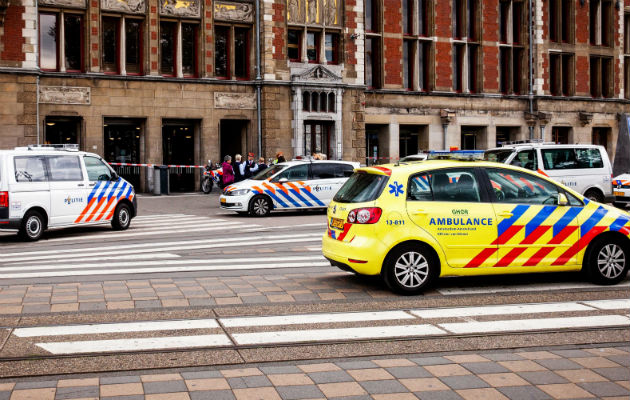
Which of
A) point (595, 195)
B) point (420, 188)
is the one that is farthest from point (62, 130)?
point (420, 188)

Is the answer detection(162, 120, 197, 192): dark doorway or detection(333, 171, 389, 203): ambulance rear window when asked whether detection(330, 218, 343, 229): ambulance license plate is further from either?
detection(162, 120, 197, 192): dark doorway

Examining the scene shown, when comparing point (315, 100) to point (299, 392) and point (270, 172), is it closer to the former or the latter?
point (270, 172)

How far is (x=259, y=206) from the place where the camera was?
22.3 metres

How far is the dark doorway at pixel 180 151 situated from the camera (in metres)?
33.0

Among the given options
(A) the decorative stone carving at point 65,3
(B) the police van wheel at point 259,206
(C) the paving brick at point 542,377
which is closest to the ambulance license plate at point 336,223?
(C) the paving brick at point 542,377

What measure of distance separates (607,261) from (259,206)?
13.4 meters

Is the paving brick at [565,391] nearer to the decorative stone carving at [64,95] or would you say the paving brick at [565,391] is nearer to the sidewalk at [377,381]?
the sidewalk at [377,381]

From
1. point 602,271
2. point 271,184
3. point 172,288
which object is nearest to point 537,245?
point 602,271

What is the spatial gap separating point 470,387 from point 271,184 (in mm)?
17198

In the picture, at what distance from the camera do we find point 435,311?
8.37m

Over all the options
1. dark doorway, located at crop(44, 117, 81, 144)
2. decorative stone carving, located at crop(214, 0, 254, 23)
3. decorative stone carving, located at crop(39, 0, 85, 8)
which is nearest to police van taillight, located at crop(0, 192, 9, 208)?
dark doorway, located at crop(44, 117, 81, 144)

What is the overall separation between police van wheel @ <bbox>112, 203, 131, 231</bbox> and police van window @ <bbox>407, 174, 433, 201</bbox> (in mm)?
10745

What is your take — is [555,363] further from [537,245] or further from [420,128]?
[420,128]

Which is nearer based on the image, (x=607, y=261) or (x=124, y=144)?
(x=607, y=261)
